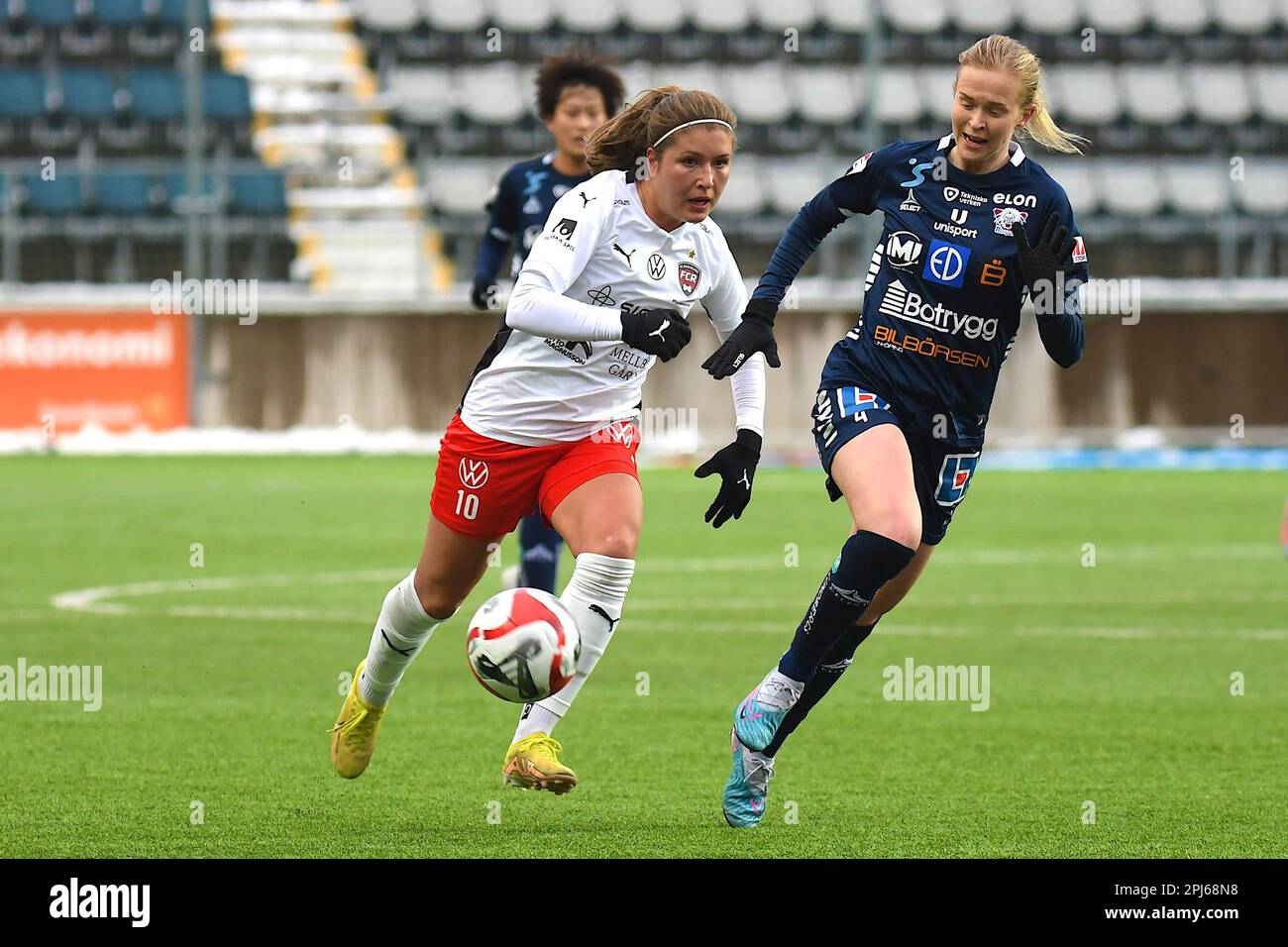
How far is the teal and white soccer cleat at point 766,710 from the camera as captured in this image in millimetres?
5973

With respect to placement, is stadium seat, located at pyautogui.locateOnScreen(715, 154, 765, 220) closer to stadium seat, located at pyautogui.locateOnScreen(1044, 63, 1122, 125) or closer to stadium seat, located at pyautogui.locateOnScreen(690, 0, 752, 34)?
stadium seat, located at pyautogui.locateOnScreen(690, 0, 752, 34)

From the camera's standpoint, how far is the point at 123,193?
2638 cm

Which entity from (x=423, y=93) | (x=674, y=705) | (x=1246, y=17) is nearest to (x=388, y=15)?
(x=423, y=93)

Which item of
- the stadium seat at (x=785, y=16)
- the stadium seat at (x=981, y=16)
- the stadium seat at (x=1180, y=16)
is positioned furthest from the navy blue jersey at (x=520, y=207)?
the stadium seat at (x=1180, y=16)

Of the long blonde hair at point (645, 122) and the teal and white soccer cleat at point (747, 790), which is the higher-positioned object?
the long blonde hair at point (645, 122)

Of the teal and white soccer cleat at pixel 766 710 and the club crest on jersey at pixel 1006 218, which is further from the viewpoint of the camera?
the club crest on jersey at pixel 1006 218

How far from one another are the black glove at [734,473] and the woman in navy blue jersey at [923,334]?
21 cm

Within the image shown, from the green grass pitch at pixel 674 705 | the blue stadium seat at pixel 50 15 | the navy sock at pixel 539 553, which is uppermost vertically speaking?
the blue stadium seat at pixel 50 15

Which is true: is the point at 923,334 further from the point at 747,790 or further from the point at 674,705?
the point at 674,705

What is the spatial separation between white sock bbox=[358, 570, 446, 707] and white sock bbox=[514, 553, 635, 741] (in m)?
0.47

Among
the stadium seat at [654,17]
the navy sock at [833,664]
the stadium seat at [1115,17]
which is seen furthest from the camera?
the stadium seat at [1115,17]

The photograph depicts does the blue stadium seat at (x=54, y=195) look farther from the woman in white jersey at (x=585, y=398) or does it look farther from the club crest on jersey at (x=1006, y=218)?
the club crest on jersey at (x=1006, y=218)

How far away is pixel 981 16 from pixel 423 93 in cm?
781

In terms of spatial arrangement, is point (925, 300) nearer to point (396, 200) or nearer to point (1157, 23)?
point (396, 200)
